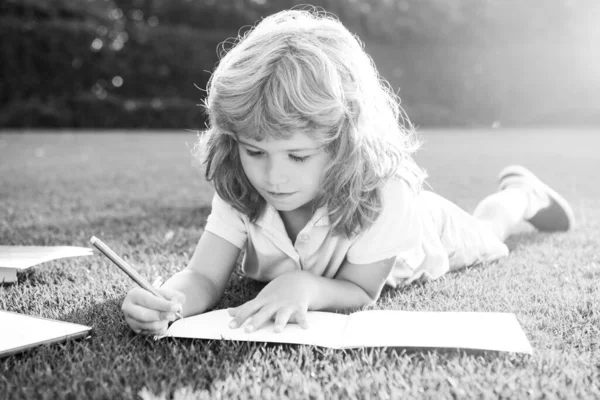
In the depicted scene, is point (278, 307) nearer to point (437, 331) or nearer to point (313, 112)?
point (437, 331)

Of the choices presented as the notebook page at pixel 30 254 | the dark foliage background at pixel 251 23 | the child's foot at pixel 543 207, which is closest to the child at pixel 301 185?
the notebook page at pixel 30 254

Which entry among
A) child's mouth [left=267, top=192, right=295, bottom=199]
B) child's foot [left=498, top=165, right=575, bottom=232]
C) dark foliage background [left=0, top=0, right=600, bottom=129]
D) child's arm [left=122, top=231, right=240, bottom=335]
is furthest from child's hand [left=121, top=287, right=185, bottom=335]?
dark foliage background [left=0, top=0, right=600, bottom=129]

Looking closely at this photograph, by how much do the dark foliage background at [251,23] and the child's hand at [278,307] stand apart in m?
11.7

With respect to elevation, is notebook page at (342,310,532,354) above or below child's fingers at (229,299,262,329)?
above

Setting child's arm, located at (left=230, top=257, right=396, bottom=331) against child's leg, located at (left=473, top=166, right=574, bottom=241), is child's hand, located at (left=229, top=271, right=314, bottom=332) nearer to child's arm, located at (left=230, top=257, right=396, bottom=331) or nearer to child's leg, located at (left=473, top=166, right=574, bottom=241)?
child's arm, located at (left=230, top=257, right=396, bottom=331)

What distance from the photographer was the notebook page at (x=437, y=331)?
1537mm

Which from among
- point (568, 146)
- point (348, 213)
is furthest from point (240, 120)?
point (568, 146)

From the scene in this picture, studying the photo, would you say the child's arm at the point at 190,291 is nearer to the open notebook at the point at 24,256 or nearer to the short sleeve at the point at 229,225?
the short sleeve at the point at 229,225

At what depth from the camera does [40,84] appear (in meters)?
14.6

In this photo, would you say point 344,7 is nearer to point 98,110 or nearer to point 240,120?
point 98,110

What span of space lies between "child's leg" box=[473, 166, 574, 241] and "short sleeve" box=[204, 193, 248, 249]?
1.27m

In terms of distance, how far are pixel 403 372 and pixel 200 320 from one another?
0.58m

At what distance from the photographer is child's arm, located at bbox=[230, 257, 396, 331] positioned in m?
1.70


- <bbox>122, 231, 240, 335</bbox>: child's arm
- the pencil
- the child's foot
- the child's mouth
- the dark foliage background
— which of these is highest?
the child's mouth
